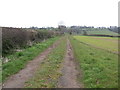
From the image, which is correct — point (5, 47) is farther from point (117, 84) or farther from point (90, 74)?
point (117, 84)

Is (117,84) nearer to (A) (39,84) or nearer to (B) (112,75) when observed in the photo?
(B) (112,75)

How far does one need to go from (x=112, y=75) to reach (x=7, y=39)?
11.4 meters

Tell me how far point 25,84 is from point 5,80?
152 centimetres

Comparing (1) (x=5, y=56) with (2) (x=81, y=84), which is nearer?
(2) (x=81, y=84)

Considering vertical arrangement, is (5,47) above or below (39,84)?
above

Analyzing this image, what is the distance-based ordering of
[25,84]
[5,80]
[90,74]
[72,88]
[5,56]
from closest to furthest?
[72,88] < [25,84] < [5,80] < [90,74] < [5,56]

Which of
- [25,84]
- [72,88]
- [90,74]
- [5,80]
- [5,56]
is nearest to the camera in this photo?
[72,88]

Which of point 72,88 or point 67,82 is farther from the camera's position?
point 67,82

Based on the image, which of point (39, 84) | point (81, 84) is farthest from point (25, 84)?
point (81, 84)

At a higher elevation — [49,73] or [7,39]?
[7,39]

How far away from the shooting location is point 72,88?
8.44 meters

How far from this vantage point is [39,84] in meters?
8.84

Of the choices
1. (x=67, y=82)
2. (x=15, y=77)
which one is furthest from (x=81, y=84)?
(x=15, y=77)

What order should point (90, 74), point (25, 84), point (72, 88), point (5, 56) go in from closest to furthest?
point (72, 88) → point (25, 84) → point (90, 74) → point (5, 56)
